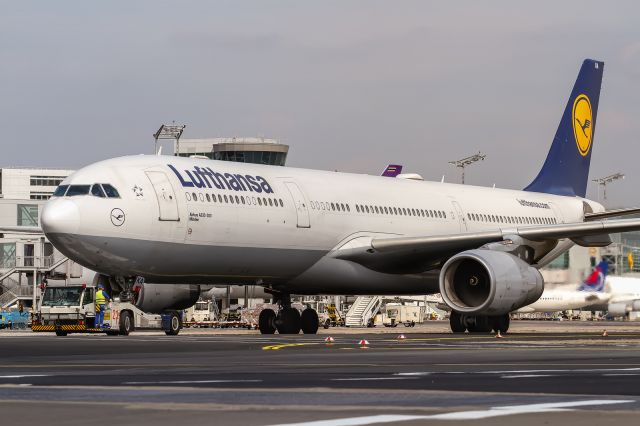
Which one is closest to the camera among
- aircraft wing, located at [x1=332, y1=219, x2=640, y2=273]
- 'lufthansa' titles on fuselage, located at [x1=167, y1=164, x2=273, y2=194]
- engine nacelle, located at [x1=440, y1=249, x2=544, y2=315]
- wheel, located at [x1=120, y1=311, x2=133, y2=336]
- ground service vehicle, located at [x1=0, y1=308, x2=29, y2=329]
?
'lufthansa' titles on fuselage, located at [x1=167, y1=164, x2=273, y2=194]

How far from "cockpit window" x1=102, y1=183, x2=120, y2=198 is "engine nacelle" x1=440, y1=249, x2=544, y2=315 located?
25.8 feet

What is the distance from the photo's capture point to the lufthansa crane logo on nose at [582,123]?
1635 inches

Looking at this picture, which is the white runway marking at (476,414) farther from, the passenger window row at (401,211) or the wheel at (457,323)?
the wheel at (457,323)

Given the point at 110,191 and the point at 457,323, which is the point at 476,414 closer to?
the point at 110,191

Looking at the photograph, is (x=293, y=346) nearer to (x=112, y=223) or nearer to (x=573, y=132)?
(x=112, y=223)

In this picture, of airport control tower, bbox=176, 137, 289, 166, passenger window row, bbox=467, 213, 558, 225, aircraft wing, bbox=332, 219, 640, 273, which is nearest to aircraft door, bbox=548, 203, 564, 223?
passenger window row, bbox=467, 213, 558, 225

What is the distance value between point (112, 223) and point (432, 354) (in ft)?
34.0

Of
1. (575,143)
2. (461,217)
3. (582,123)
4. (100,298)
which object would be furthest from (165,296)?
(582,123)

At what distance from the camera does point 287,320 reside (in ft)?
104

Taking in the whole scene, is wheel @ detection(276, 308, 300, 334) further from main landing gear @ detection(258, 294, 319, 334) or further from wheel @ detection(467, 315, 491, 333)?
wheel @ detection(467, 315, 491, 333)

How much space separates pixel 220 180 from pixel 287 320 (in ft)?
18.6

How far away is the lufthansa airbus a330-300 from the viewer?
26.0 m

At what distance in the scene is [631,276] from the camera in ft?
202

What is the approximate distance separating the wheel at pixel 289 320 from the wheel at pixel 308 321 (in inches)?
11.0
